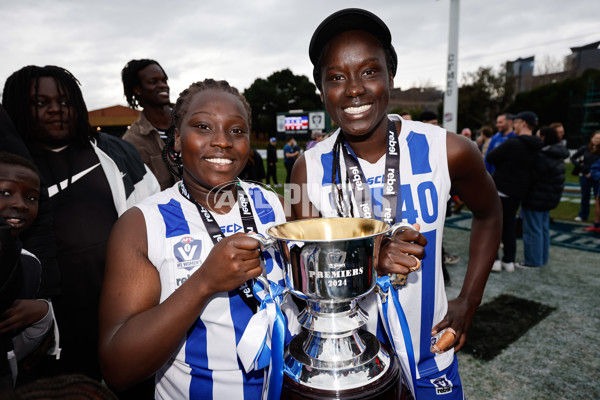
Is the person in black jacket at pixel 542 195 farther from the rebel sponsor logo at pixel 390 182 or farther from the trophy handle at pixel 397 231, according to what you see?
the trophy handle at pixel 397 231

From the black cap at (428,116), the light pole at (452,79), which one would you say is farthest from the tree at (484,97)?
the black cap at (428,116)

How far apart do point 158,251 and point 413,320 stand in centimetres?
110

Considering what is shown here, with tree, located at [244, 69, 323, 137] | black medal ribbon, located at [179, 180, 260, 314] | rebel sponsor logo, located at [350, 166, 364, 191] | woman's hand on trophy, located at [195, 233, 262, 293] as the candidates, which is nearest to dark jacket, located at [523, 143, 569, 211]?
rebel sponsor logo, located at [350, 166, 364, 191]

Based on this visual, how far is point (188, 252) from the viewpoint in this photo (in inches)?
48.7

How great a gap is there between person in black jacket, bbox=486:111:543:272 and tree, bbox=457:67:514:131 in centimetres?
3441

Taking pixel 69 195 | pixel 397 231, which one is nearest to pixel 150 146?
pixel 69 195

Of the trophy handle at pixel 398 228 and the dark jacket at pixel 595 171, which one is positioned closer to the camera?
the trophy handle at pixel 398 228

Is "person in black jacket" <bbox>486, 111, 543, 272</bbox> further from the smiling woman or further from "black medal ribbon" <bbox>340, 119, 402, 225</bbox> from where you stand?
the smiling woman

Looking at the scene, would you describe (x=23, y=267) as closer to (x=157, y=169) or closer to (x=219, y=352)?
(x=219, y=352)

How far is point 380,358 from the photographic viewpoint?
99cm

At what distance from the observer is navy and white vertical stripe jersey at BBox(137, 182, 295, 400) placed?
1214mm

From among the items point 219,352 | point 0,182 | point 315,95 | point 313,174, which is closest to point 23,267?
point 0,182

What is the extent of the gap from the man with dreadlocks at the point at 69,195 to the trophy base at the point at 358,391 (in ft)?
5.05

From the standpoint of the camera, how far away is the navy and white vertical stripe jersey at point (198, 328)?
3.98 feet
